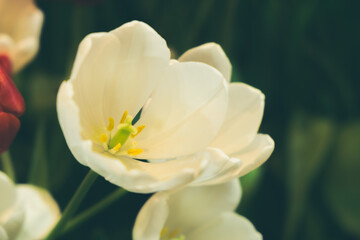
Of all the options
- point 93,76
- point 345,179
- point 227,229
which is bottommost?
point 345,179

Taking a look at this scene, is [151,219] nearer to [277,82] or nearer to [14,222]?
[14,222]

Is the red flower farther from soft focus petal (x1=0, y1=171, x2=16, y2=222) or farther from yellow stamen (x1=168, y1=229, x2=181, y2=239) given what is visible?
yellow stamen (x1=168, y1=229, x2=181, y2=239)

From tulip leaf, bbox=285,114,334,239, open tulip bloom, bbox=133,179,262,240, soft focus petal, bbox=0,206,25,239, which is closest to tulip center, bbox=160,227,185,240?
open tulip bloom, bbox=133,179,262,240

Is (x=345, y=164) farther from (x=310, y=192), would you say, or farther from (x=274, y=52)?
(x=274, y=52)

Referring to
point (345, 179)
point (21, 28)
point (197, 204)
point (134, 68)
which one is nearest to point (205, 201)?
point (197, 204)

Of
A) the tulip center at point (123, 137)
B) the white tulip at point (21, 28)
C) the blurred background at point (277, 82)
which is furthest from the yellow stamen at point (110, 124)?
the blurred background at point (277, 82)

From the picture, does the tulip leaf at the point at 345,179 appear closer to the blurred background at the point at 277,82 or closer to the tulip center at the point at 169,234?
the blurred background at the point at 277,82
